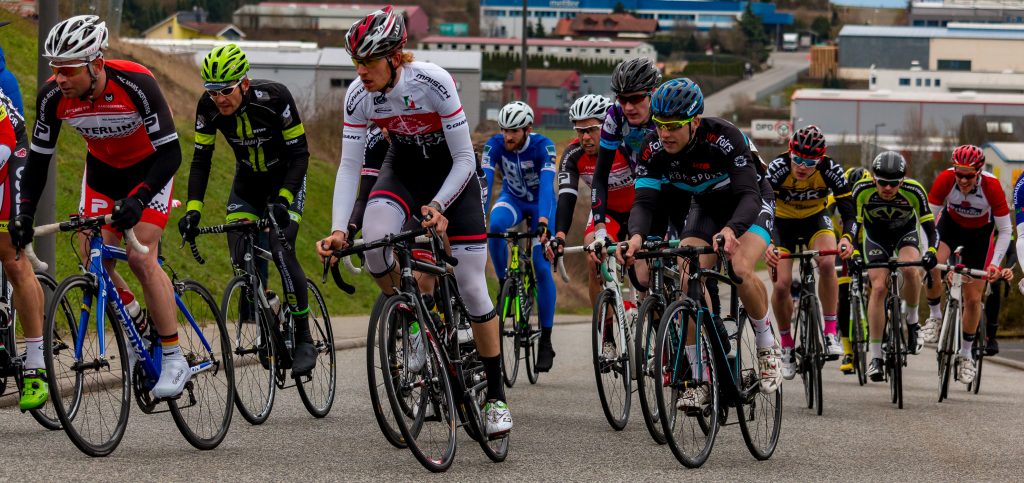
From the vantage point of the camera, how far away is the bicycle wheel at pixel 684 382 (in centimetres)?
732

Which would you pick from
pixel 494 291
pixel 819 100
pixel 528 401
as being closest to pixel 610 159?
pixel 528 401

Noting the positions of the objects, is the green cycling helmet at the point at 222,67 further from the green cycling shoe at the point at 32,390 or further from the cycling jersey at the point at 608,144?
the cycling jersey at the point at 608,144

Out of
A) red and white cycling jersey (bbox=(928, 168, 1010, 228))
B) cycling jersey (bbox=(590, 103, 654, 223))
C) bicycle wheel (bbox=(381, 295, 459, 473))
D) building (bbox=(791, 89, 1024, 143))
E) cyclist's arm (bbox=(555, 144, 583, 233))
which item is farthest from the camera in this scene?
building (bbox=(791, 89, 1024, 143))

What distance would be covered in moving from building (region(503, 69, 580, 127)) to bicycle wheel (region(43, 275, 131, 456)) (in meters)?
94.3

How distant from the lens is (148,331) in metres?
7.55

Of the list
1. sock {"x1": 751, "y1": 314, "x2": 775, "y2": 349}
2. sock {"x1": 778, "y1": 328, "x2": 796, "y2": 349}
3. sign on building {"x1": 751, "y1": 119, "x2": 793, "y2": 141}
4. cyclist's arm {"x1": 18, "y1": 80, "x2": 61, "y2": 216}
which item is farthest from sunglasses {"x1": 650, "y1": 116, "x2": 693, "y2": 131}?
sign on building {"x1": 751, "y1": 119, "x2": 793, "y2": 141}

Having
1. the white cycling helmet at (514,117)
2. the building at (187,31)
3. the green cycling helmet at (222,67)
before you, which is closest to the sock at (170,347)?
the green cycling helmet at (222,67)

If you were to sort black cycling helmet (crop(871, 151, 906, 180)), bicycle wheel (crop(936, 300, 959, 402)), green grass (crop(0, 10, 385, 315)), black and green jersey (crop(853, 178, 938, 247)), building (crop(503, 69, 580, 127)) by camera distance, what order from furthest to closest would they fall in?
building (crop(503, 69, 580, 127)) < green grass (crop(0, 10, 385, 315)) < black and green jersey (crop(853, 178, 938, 247)) < black cycling helmet (crop(871, 151, 906, 180)) < bicycle wheel (crop(936, 300, 959, 402))

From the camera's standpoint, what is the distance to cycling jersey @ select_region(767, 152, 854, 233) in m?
12.0

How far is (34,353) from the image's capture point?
24.7 feet

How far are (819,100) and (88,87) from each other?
4049 inches

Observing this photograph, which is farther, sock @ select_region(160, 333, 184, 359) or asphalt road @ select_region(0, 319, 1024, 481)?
sock @ select_region(160, 333, 184, 359)

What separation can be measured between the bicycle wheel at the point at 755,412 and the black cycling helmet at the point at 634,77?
1794 mm

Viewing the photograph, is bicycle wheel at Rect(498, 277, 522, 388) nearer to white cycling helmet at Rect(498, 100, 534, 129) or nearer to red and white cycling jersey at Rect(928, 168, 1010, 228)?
white cycling helmet at Rect(498, 100, 534, 129)
